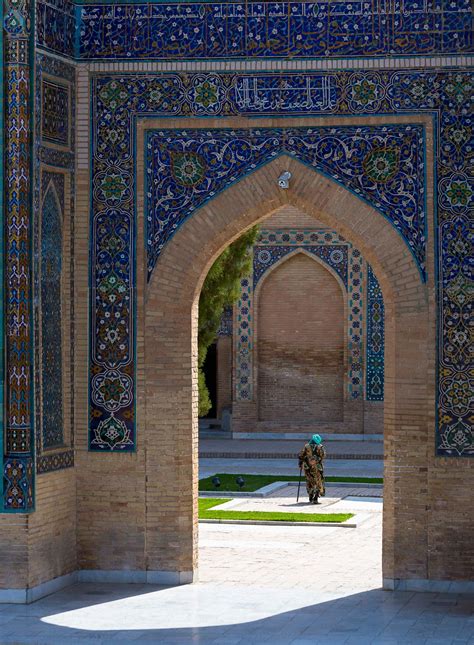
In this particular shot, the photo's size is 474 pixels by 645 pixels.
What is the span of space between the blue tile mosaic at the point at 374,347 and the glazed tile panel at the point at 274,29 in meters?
11.9

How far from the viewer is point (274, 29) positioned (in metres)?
9.79

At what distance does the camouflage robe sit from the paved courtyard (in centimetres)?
349

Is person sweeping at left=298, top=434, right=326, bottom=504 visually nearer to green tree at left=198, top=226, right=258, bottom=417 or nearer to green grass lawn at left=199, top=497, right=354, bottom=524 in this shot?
green grass lawn at left=199, top=497, right=354, bottom=524

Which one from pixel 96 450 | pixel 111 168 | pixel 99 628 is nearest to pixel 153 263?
pixel 111 168

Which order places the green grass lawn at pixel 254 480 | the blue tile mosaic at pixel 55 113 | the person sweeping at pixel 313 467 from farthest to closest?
the green grass lawn at pixel 254 480
the person sweeping at pixel 313 467
the blue tile mosaic at pixel 55 113

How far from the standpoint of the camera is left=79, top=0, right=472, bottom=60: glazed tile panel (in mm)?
9625

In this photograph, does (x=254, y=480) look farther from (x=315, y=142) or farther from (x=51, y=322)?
(x=315, y=142)

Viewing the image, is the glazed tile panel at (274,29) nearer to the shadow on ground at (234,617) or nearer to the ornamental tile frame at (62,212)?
the ornamental tile frame at (62,212)

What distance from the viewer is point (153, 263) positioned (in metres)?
9.82

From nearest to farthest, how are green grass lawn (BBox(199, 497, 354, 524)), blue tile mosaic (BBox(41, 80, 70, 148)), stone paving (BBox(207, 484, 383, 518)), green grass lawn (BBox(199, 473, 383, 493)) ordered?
blue tile mosaic (BBox(41, 80, 70, 148)) → green grass lawn (BBox(199, 497, 354, 524)) → stone paving (BBox(207, 484, 383, 518)) → green grass lawn (BBox(199, 473, 383, 493))

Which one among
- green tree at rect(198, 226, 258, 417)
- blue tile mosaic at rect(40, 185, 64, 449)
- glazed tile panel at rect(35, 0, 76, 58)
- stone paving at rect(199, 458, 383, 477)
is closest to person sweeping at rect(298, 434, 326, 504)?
green tree at rect(198, 226, 258, 417)

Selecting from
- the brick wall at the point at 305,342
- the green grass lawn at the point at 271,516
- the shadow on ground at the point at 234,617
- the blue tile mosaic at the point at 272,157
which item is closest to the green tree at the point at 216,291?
the green grass lawn at the point at 271,516

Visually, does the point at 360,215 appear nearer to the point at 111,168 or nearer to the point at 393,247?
the point at 393,247

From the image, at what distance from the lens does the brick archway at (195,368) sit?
960 cm
